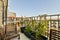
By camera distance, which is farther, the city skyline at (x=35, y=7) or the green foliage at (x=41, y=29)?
the city skyline at (x=35, y=7)

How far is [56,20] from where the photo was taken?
5.32 meters

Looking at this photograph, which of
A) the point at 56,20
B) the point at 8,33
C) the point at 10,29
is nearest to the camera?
the point at 8,33

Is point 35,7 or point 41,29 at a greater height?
point 35,7

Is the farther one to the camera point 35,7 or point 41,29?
point 35,7

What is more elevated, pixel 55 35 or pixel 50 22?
pixel 50 22

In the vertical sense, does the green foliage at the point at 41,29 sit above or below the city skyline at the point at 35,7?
below

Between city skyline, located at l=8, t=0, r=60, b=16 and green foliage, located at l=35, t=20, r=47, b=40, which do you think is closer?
green foliage, located at l=35, t=20, r=47, b=40

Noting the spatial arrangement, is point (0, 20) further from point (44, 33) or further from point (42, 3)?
point (42, 3)

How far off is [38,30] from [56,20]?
1017 mm

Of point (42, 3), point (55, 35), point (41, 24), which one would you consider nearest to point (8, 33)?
point (55, 35)

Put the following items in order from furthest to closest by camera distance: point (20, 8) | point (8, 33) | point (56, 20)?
point (20, 8)
point (56, 20)
point (8, 33)

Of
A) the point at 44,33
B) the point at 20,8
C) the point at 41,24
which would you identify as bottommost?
the point at 44,33

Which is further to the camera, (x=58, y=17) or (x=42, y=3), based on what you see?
(x=42, y=3)

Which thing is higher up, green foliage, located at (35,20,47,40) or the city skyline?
the city skyline
